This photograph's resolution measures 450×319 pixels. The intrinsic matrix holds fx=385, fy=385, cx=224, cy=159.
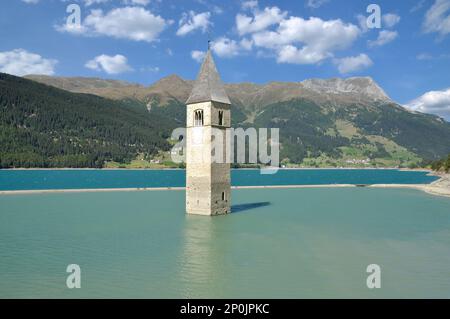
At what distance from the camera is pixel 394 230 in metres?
41.3

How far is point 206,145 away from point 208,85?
7228 millimetres

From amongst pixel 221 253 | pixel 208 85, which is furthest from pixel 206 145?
pixel 221 253

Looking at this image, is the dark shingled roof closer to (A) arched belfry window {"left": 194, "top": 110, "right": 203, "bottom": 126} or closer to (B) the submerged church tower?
(B) the submerged church tower

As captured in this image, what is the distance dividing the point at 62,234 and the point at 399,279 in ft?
95.4

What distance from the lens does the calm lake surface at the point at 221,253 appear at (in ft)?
68.9

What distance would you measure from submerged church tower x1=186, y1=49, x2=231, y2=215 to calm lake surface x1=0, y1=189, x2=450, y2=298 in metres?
2.35

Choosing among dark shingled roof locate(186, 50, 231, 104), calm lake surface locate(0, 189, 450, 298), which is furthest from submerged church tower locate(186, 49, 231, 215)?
calm lake surface locate(0, 189, 450, 298)

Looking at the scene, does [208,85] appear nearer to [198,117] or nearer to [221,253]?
[198,117]

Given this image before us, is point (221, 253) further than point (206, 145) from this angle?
No

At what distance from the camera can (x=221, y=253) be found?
2927 cm

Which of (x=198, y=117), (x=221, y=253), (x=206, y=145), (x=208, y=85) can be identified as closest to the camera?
(x=221, y=253)

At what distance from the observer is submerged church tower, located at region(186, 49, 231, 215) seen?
44.9 meters
